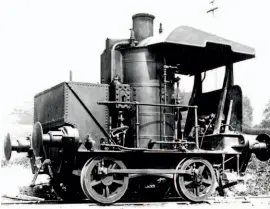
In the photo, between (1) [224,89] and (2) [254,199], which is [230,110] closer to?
(1) [224,89]

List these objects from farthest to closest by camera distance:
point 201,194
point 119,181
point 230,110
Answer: point 230,110 → point 201,194 → point 119,181

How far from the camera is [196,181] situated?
8406 mm

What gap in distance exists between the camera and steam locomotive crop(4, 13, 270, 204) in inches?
313

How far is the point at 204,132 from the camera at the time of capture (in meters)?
10.2

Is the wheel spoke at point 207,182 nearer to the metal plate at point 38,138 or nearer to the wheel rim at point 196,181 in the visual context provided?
the wheel rim at point 196,181

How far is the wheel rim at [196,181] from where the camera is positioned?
8352 mm

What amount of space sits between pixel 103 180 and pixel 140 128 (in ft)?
5.12

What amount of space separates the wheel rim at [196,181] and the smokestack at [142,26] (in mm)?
2975

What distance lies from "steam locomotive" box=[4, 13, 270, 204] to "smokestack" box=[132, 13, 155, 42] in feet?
0.07

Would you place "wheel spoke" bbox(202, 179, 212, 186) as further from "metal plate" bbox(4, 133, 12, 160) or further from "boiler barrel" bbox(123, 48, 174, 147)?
"metal plate" bbox(4, 133, 12, 160)

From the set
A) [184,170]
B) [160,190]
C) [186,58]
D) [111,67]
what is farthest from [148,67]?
[160,190]

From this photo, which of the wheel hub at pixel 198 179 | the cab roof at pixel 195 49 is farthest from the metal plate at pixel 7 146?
the wheel hub at pixel 198 179

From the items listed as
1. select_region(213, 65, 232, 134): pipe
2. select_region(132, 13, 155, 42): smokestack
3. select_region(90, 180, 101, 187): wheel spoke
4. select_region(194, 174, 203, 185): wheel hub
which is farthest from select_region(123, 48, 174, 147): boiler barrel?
select_region(90, 180, 101, 187): wheel spoke

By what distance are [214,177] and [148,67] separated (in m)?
2.58
